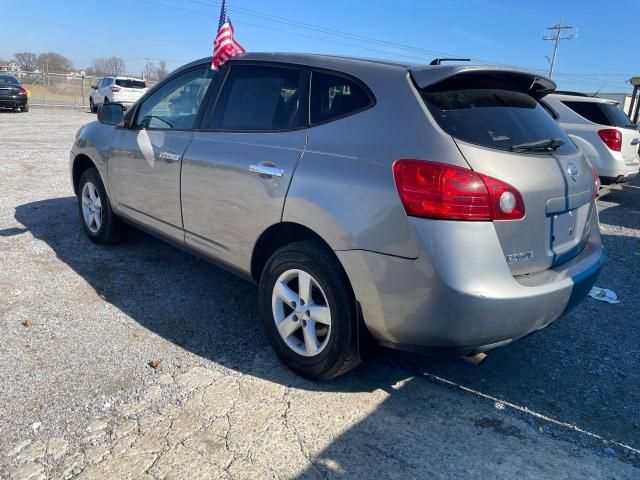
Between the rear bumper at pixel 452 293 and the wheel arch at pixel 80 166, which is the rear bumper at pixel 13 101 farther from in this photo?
the rear bumper at pixel 452 293

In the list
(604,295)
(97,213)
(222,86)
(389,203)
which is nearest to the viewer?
(389,203)

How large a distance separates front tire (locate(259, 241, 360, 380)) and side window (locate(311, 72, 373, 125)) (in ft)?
2.36

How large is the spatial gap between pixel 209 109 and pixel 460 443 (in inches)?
104

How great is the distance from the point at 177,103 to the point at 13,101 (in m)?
22.0

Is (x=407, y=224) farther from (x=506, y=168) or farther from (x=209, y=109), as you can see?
(x=209, y=109)

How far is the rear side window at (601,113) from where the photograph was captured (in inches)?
333

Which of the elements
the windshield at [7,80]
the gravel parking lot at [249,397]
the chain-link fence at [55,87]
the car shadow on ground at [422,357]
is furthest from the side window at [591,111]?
the chain-link fence at [55,87]

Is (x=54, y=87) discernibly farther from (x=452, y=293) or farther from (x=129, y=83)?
(x=452, y=293)

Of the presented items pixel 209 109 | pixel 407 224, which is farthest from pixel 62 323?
pixel 407 224

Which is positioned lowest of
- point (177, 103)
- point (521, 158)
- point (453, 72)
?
point (521, 158)

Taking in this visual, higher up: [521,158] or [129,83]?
[129,83]

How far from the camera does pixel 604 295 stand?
4504 mm

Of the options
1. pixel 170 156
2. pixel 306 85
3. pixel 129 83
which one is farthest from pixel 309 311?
pixel 129 83

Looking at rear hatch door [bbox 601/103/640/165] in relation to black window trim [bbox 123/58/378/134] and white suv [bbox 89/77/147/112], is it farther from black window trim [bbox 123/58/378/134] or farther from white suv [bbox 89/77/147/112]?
white suv [bbox 89/77/147/112]
